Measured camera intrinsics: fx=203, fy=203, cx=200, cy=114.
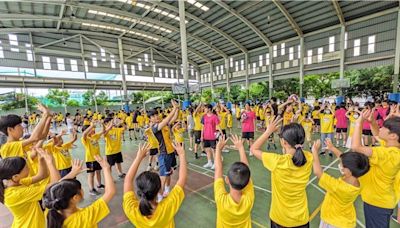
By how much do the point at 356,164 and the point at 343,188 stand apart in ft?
Result: 0.82

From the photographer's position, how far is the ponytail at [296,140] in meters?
1.83

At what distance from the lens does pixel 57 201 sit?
4.69ft

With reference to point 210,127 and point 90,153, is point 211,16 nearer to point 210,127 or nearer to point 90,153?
point 210,127

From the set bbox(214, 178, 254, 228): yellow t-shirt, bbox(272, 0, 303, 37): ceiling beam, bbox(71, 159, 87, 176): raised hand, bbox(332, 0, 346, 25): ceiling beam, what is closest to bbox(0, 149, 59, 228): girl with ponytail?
bbox(71, 159, 87, 176): raised hand

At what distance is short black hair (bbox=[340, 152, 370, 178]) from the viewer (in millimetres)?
1744

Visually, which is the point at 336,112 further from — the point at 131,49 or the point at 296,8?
the point at 131,49

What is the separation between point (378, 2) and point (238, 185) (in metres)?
18.8

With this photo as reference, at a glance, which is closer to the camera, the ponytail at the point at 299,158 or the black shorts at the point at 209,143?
the ponytail at the point at 299,158

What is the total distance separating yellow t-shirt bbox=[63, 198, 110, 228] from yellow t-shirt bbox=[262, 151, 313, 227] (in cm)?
149

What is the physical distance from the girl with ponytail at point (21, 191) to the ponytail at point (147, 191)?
3.14 feet

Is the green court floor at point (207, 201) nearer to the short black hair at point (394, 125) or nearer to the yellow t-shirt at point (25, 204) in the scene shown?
the yellow t-shirt at point (25, 204)

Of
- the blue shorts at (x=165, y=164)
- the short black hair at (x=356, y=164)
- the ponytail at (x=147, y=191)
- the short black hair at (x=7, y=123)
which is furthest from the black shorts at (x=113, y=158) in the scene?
the short black hair at (x=356, y=164)

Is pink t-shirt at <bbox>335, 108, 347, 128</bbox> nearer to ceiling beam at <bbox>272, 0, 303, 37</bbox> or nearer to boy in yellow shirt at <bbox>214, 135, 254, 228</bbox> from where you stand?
boy in yellow shirt at <bbox>214, 135, 254, 228</bbox>

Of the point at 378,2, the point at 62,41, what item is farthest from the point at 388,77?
the point at 62,41
